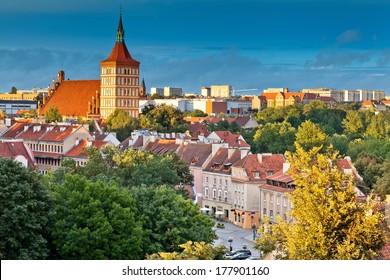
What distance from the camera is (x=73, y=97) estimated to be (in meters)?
134

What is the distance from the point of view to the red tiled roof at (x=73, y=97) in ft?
433

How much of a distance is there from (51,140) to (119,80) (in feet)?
181

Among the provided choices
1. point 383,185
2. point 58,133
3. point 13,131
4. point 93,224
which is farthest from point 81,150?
point 93,224

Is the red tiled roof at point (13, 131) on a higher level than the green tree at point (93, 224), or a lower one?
higher

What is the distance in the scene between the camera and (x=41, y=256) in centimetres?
2548

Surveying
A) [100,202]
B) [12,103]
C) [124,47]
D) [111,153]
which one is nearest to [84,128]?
[111,153]

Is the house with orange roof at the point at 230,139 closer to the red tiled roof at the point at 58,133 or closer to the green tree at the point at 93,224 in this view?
the red tiled roof at the point at 58,133

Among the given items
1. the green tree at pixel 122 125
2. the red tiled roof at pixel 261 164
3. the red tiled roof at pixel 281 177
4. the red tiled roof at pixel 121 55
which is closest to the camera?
the red tiled roof at pixel 281 177

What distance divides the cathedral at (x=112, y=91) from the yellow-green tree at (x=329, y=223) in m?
110

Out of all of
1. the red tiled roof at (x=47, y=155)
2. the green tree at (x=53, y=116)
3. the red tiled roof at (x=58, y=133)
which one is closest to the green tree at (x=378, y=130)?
the red tiled roof at (x=58, y=133)

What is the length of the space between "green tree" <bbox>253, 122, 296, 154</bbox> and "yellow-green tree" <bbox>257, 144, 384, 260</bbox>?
67106 millimetres
